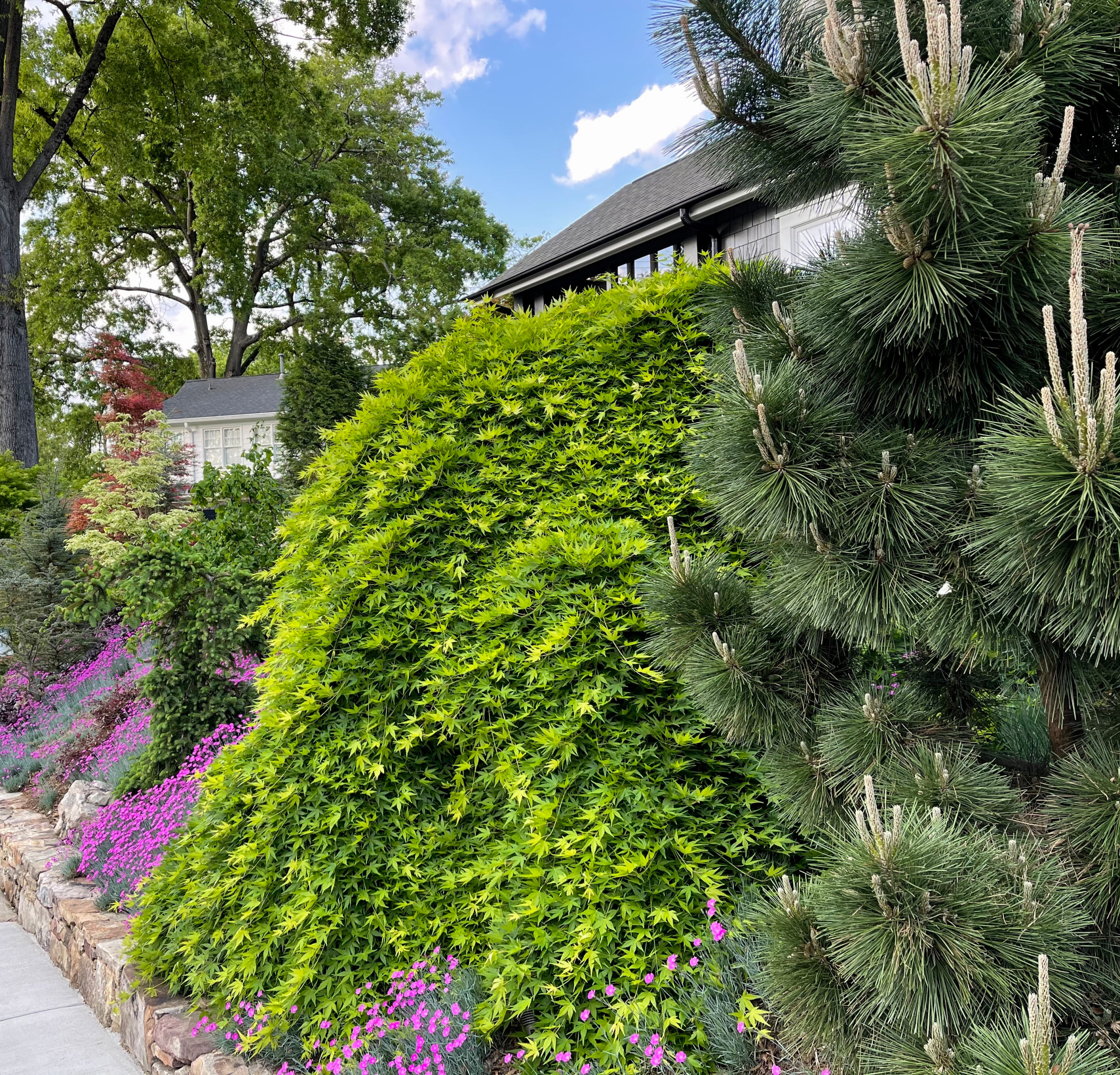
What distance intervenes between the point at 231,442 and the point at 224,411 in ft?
5.28

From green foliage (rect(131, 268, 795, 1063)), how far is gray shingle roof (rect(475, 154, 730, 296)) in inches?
292

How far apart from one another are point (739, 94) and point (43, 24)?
2339 cm

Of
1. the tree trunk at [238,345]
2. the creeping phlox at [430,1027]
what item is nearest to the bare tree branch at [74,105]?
the tree trunk at [238,345]

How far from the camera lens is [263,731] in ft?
9.72

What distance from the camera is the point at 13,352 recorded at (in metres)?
14.3

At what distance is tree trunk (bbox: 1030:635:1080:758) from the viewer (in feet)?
5.44

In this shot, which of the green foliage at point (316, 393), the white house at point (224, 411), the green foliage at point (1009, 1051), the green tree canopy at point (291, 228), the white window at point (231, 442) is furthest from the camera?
the white window at point (231, 442)

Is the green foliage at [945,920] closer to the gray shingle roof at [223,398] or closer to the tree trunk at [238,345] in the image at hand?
the gray shingle roof at [223,398]

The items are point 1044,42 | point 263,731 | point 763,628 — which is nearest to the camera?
point 1044,42

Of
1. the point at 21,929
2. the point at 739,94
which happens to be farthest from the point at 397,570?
the point at 21,929

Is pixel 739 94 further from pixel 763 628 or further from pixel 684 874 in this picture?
pixel 684 874

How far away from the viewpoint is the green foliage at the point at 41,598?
7.27m

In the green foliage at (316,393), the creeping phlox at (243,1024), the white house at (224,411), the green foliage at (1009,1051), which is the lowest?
the creeping phlox at (243,1024)

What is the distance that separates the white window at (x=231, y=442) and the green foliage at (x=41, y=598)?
19.5m
